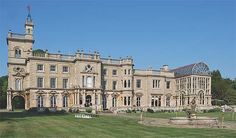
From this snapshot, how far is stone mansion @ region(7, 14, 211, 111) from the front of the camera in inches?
2105

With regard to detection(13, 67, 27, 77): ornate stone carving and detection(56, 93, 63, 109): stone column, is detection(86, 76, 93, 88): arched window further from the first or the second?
detection(13, 67, 27, 77): ornate stone carving

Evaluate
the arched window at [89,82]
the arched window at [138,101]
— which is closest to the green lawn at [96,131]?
the arched window at [89,82]

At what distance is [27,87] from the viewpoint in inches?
2106

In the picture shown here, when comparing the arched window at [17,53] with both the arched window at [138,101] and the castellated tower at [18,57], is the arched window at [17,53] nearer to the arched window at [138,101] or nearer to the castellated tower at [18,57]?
the castellated tower at [18,57]

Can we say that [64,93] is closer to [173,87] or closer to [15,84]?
[15,84]

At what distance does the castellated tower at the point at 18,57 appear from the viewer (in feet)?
179

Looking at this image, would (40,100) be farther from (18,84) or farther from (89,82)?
(89,82)

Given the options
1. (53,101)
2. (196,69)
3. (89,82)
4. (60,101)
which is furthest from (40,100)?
(196,69)

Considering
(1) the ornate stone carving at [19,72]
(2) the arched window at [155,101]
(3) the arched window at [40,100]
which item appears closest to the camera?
(3) the arched window at [40,100]

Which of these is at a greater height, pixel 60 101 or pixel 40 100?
pixel 40 100

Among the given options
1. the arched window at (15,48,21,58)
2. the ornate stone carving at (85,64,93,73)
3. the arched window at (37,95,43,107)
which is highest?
the arched window at (15,48,21,58)

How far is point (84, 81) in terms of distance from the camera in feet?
180

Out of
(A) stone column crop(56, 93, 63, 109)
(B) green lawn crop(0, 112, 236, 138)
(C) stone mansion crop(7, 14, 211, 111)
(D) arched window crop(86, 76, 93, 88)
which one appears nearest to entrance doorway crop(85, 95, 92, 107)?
(C) stone mansion crop(7, 14, 211, 111)

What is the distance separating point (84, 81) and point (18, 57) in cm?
1343
